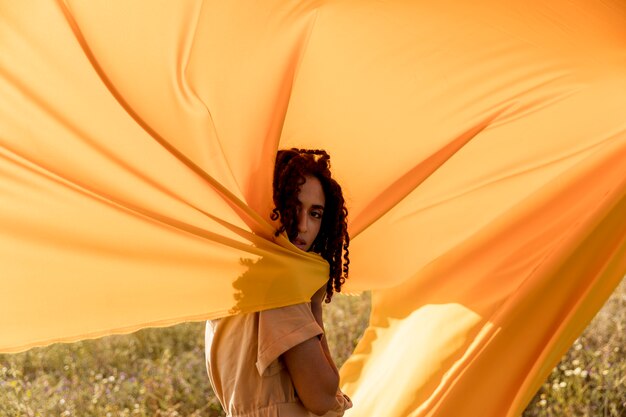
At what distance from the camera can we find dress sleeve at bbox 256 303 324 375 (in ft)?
8.44

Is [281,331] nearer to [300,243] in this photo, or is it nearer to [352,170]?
[300,243]

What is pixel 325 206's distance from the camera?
2.94 m

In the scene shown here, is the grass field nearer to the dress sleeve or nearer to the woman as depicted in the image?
the woman

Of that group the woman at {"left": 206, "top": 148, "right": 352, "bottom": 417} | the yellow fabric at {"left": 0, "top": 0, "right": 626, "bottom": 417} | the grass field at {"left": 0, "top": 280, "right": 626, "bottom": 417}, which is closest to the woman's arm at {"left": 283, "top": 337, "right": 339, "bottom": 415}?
the woman at {"left": 206, "top": 148, "right": 352, "bottom": 417}

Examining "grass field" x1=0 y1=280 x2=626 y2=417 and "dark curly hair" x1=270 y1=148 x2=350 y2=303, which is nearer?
"dark curly hair" x1=270 y1=148 x2=350 y2=303

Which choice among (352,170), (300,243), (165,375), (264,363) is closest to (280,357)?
(264,363)

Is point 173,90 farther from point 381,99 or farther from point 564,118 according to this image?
point 564,118

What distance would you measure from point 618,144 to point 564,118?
201 millimetres

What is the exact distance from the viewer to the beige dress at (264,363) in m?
2.59

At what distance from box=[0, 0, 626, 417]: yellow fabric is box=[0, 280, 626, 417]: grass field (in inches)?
68.7

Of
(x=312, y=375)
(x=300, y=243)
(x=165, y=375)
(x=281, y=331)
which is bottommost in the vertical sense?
(x=165, y=375)

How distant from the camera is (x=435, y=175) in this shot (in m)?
3.61

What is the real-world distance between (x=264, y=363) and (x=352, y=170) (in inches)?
41.6

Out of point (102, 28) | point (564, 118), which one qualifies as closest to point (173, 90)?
point (102, 28)
